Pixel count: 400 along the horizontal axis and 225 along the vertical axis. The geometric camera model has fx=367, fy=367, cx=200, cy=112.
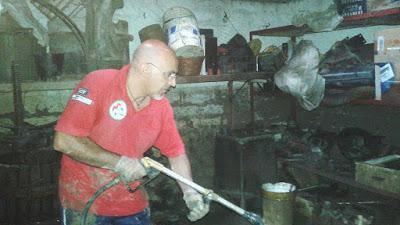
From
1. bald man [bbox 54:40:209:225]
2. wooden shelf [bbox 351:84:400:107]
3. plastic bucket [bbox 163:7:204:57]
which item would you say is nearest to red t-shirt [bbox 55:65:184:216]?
bald man [bbox 54:40:209:225]

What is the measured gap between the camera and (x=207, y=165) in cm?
575

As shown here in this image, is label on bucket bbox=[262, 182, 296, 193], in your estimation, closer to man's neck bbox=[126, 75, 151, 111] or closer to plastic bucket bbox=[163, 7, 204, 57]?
plastic bucket bbox=[163, 7, 204, 57]

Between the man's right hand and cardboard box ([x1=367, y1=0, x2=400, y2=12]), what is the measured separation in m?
2.72

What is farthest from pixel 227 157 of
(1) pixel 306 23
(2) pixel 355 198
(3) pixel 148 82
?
(3) pixel 148 82

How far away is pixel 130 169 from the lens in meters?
2.17

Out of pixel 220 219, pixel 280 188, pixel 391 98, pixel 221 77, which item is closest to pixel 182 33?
pixel 221 77

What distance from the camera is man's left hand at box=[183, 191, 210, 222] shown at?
246 cm

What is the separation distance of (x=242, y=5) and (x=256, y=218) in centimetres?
415

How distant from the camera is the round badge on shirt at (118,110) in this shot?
93.8 inches

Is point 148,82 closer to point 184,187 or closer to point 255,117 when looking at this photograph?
point 184,187

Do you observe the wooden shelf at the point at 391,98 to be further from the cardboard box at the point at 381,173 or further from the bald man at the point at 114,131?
the bald man at the point at 114,131

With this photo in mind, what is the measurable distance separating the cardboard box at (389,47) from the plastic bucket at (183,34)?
185 cm

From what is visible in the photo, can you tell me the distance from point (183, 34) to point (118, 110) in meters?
1.98

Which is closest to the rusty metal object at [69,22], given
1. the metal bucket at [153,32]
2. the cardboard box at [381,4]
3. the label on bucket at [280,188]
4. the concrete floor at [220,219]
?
the metal bucket at [153,32]
